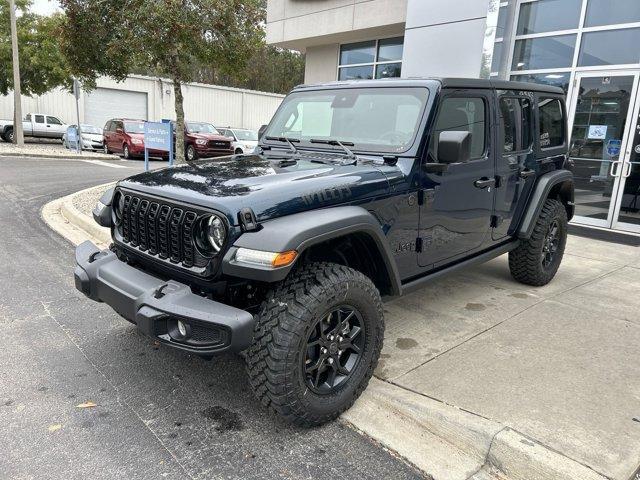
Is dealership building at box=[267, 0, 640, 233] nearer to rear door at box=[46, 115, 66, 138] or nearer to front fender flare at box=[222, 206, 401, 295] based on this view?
front fender flare at box=[222, 206, 401, 295]

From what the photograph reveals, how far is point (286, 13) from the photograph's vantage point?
1431 centimetres

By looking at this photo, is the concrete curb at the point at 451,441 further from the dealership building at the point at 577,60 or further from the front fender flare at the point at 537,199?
the dealership building at the point at 577,60

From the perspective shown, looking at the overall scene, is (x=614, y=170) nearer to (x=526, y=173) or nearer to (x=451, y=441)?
(x=526, y=173)

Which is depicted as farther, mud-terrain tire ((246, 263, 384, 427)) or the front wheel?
the front wheel

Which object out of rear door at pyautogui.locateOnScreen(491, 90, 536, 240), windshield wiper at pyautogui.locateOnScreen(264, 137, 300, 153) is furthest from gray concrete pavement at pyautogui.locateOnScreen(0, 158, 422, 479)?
rear door at pyautogui.locateOnScreen(491, 90, 536, 240)

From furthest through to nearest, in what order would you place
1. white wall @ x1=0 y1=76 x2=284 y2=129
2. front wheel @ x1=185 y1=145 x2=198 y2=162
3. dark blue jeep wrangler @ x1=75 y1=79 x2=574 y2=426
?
white wall @ x1=0 y1=76 x2=284 y2=129 < front wheel @ x1=185 y1=145 x2=198 y2=162 < dark blue jeep wrangler @ x1=75 y1=79 x2=574 y2=426

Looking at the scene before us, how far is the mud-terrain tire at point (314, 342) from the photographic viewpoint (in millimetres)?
2494

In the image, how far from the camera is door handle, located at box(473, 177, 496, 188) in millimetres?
3857

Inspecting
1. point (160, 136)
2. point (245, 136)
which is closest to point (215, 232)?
point (160, 136)

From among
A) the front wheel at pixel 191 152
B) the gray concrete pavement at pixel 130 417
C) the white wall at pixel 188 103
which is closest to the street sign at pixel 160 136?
the gray concrete pavement at pixel 130 417

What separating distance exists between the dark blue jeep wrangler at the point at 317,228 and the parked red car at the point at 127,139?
1631 cm

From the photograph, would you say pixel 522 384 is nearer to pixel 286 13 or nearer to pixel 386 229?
pixel 386 229

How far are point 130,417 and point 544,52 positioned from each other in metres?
9.13

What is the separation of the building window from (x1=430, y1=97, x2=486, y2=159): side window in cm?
875
